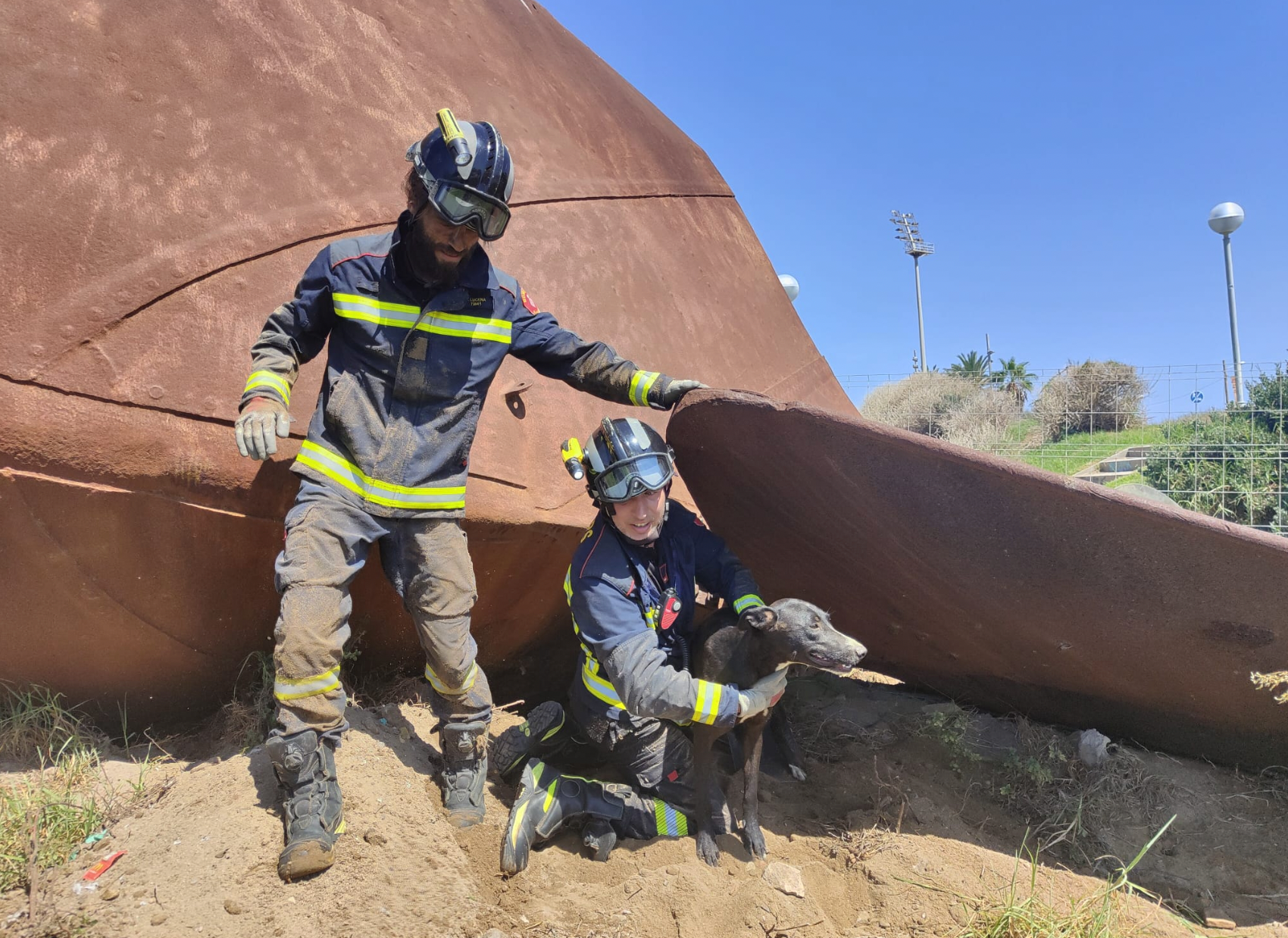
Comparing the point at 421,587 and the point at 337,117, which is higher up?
the point at 337,117

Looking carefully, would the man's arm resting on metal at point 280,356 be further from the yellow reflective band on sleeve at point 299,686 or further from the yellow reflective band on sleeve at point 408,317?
the yellow reflective band on sleeve at point 299,686

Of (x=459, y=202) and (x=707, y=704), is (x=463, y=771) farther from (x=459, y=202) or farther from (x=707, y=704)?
(x=459, y=202)

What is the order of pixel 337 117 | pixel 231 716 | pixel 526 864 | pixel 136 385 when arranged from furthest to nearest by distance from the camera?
1. pixel 337 117
2. pixel 231 716
3. pixel 526 864
4. pixel 136 385

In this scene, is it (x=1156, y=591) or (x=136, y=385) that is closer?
(x=136, y=385)

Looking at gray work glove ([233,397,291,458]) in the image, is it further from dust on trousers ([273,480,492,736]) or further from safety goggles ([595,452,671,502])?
safety goggles ([595,452,671,502])

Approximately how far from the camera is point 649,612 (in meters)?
2.80

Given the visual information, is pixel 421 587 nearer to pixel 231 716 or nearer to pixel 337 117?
pixel 231 716

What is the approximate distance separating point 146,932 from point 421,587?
107cm

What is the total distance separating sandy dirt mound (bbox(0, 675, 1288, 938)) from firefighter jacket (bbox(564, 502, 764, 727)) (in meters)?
0.54

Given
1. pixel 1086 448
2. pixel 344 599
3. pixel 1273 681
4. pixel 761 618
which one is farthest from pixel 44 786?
pixel 1086 448

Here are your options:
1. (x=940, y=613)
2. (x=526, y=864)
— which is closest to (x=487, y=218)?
(x=526, y=864)

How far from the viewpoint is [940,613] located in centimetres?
320

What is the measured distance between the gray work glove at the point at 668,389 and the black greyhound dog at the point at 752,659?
0.77 metres

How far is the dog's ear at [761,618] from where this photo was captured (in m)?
2.69
